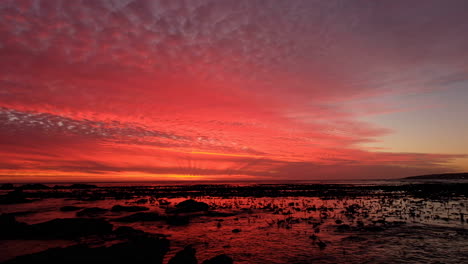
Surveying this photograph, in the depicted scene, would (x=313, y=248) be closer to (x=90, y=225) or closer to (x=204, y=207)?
(x=90, y=225)

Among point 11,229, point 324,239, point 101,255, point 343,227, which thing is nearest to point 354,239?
point 324,239

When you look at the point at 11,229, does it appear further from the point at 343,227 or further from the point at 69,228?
the point at 343,227

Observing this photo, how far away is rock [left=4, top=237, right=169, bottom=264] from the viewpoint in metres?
10.7

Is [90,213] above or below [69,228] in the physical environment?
below

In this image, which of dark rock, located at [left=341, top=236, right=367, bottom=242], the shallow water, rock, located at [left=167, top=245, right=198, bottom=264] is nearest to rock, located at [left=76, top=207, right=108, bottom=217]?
the shallow water

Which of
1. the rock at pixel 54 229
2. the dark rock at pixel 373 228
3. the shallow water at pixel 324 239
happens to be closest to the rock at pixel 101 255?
the shallow water at pixel 324 239

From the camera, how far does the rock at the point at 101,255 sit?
420 inches

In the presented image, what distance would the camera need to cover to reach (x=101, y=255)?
37.3 feet

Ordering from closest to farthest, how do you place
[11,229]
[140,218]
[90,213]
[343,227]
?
[11,229], [343,227], [140,218], [90,213]

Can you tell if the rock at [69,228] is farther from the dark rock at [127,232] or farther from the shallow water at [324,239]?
the shallow water at [324,239]

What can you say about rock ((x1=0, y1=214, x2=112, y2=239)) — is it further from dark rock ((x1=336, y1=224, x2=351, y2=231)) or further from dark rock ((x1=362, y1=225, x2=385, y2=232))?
dark rock ((x1=362, y1=225, x2=385, y2=232))

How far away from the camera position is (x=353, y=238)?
17.0 m

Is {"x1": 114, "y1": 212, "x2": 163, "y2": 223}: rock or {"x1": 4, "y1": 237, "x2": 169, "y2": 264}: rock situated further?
{"x1": 114, "y1": 212, "x2": 163, "y2": 223}: rock

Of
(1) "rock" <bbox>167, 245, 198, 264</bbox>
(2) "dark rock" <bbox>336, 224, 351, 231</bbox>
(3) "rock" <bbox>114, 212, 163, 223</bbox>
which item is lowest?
(3) "rock" <bbox>114, 212, 163, 223</bbox>
